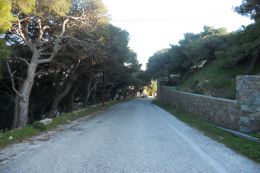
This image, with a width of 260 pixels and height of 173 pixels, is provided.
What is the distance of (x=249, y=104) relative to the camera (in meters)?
12.4

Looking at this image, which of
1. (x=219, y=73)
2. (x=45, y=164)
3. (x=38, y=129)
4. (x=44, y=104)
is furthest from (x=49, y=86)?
(x=45, y=164)

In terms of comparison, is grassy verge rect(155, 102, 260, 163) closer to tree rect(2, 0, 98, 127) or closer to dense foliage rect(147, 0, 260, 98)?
dense foliage rect(147, 0, 260, 98)

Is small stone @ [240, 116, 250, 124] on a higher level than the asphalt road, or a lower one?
higher

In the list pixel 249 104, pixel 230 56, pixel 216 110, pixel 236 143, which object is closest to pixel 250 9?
pixel 230 56

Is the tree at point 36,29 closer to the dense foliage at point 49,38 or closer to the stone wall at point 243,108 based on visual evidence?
the dense foliage at point 49,38

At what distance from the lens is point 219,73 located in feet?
82.1

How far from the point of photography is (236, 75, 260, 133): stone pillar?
12234mm

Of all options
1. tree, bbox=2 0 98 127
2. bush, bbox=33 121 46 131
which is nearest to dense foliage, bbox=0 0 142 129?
tree, bbox=2 0 98 127

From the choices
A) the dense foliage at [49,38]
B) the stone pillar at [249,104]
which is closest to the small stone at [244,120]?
the stone pillar at [249,104]

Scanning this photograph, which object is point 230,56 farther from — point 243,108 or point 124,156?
point 124,156

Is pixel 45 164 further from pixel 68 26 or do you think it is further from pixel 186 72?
Result: pixel 186 72

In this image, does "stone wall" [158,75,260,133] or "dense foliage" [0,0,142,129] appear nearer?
"stone wall" [158,75,260,133]

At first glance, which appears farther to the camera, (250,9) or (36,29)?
(36,29)

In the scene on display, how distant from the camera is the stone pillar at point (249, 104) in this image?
12234mm
